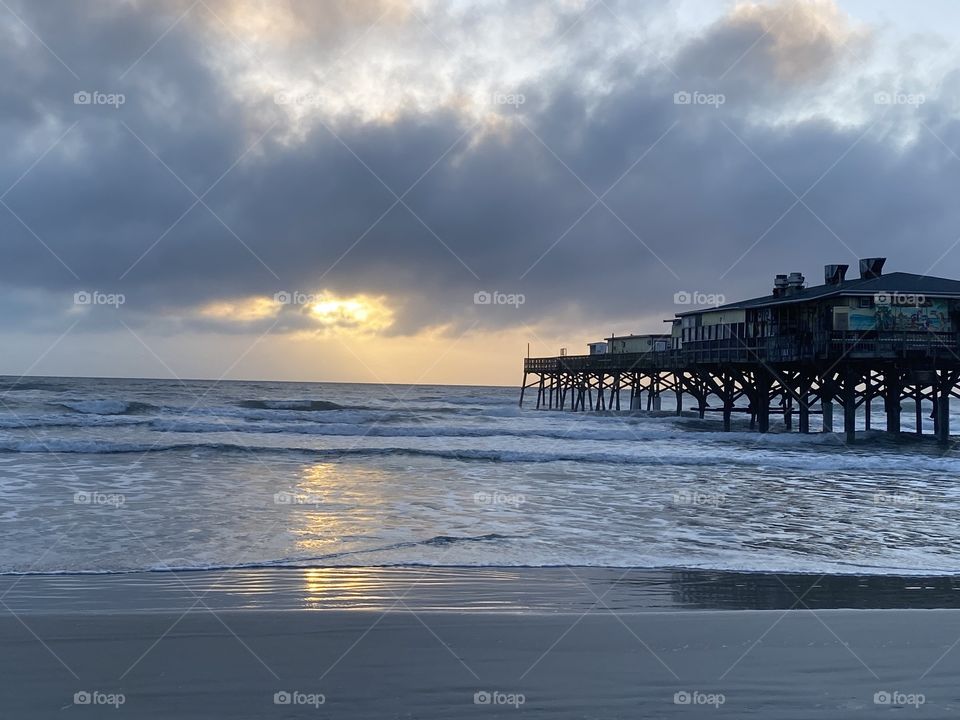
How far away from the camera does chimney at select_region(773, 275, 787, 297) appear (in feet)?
139

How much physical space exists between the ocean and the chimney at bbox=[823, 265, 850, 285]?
972cm

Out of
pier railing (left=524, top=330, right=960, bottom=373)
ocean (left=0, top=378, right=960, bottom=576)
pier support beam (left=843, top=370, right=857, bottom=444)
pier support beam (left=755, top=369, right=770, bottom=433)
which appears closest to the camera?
ocean (left=0, top=378, right=960, bottom=576)

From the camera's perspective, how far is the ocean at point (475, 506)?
10.3 meters

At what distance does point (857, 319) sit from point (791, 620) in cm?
2909

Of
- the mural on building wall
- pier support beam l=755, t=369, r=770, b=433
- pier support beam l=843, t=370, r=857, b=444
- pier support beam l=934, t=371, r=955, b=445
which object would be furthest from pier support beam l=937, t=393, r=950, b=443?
pier support beam l=755, t=369, r=770, b=433

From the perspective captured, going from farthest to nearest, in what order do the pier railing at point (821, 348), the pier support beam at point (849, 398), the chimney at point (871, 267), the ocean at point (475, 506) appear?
the chimney at point (871, 267) < the pier support beam at point (849, 398) < the pier railing at point (821, 348) < the ocean at point (475, 506)

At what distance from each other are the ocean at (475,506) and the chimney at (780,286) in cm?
1133

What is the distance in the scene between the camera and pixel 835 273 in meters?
39.6

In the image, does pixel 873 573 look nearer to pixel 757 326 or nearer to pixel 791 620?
pixel 791 620

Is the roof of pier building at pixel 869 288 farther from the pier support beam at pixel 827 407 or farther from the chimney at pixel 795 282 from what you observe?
the pier support beam at pixel 827 407

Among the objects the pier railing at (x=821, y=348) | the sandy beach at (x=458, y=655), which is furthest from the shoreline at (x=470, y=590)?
the pier railing at (x=821, y=348)

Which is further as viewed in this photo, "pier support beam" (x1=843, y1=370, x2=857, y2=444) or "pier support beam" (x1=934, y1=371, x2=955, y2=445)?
"pier support beam" (x1=934, y1=371, x2=955, y2=445)

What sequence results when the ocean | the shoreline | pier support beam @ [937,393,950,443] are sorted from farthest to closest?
pier support beam @ [937,393,950,443] < the ocean < the shoreline

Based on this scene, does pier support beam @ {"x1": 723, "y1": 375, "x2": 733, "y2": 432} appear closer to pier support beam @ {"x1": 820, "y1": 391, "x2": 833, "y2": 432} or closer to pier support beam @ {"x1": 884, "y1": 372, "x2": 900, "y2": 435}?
pier support beam @ {"x1": 820, "y1": 391, "x2": 833, "y2": 432}
